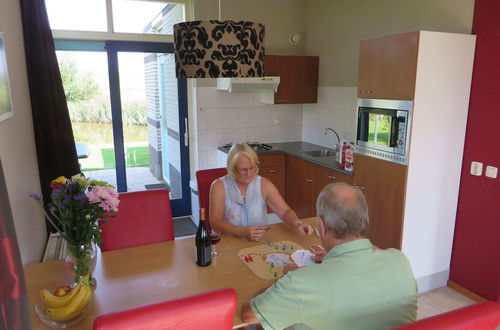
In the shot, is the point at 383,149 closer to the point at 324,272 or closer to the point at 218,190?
the point at 218,190

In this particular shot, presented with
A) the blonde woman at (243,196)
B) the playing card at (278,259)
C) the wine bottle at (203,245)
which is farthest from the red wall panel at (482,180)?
the wine bottle at (203,245)

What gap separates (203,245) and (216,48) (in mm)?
Answer: 915

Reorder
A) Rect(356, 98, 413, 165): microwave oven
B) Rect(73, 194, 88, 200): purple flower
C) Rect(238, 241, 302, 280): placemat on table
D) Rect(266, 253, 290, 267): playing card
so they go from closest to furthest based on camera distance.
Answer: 1. Rect(73, 194, 88, 200): purple flower
2. Rect(238, 241, 302, 280): placemat on table
3. Rect(266, 253, 290, 267): playing card
4. Rect(356, 98, 413, 165): microwave oven

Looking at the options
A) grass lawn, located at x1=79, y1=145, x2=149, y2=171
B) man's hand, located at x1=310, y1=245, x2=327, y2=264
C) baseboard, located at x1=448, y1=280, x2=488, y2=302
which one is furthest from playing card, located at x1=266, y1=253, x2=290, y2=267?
grass lawn, located at x1=79, y1=145, x2=149, y2=171

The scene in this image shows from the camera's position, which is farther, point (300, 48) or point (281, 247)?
point (300, 48)

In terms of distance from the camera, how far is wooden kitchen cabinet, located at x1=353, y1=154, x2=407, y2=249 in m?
2.80

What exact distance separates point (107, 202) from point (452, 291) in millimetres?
2900

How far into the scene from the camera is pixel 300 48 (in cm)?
482

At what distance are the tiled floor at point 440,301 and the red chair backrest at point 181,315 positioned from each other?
2278 millimetres

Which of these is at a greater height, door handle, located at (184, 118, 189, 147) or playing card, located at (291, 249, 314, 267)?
door handle, located at (184, 118, 189, 147)

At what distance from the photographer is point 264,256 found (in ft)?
6.23

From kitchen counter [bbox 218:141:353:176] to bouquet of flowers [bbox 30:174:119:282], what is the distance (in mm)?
2321

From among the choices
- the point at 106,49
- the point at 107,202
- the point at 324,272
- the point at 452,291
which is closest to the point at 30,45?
the point at 106,49

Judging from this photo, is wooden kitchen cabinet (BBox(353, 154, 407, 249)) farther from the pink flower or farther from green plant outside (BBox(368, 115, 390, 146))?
the pink flower
